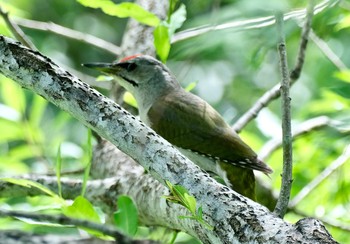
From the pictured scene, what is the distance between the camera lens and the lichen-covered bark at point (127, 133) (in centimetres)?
289

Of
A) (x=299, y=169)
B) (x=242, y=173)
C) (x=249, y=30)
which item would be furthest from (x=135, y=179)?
(x=249, y=30)

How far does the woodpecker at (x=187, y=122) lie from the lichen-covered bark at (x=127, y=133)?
1790 millimetres

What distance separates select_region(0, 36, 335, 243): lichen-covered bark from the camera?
9.49 ft

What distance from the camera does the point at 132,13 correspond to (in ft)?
14.2

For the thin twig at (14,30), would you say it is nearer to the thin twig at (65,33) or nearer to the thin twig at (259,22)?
the thin twig at (65,33)

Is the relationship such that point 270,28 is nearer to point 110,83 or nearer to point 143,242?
point 143,242

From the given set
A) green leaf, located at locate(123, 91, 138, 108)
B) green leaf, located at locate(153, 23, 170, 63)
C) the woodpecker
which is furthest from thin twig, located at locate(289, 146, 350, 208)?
green leaf, located at locate(123, 91, 138, 108)

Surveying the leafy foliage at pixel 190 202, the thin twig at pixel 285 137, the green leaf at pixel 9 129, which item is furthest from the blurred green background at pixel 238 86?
the leafy foliage at pixel 190 202

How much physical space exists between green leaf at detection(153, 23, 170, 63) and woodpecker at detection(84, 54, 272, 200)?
2.64ft

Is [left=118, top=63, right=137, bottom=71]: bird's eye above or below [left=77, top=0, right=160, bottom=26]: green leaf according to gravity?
above

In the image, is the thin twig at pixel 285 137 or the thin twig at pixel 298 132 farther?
the thin twig at pixel 298 132

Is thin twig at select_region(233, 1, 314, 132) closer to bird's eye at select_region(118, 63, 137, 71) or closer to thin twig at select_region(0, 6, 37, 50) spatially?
bird's eye at select_region(118, 63, 137, 71)

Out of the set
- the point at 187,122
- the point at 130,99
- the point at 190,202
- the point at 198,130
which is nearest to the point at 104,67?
the point at 130,99

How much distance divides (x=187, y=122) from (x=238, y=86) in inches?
126
